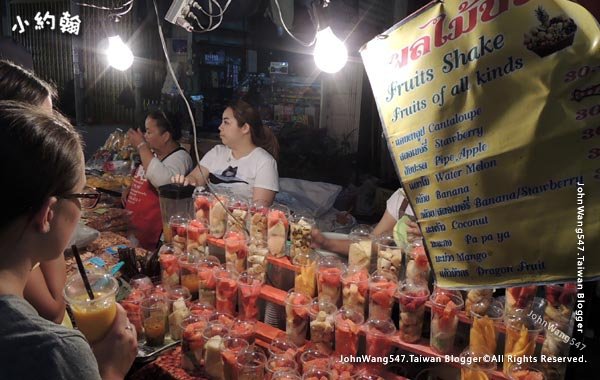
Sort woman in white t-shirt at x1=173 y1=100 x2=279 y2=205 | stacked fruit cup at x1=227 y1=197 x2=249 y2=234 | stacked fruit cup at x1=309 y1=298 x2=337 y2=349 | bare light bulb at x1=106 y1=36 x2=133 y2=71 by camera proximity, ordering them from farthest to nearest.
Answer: bare light bulb at x1=106 y1=36 x2=133 y2=71, woman in white t-shirt at x1=173 y1=100 x2=279 y2=205, stacked fruit cup at x1=227 y1=197 x2=249 y2=234, stacked fruit cup at x1=309 y1=298 x2=337 y2=349

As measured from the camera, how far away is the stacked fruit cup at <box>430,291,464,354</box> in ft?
6.07

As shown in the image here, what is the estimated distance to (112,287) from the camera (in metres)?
1.95

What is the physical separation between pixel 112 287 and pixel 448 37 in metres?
1.67

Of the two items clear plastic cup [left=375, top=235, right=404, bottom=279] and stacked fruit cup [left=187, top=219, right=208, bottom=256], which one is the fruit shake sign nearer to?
clear plastic cup [left=375, top=235, right=404, bottom=279]

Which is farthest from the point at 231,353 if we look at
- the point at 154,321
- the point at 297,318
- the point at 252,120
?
the point at 252,120

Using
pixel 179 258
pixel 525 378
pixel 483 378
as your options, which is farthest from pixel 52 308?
pixel 525 378

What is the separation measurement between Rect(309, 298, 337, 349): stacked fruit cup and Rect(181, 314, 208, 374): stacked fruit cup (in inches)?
20.7

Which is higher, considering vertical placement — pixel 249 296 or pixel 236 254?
pixel 236 254

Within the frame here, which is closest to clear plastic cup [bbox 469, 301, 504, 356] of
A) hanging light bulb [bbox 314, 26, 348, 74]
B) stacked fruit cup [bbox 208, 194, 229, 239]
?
stacked fruit cup [bbox 208, 194, 229, 239]

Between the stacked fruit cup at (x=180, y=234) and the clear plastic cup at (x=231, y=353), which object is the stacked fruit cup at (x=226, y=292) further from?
the stacked fruit cup at (x=180, y=234)

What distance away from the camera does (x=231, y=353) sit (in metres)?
1.98

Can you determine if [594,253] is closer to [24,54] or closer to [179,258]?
[179,258]

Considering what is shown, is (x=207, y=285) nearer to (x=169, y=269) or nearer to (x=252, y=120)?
(x=169, y=269)

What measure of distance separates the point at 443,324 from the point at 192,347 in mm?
1149
